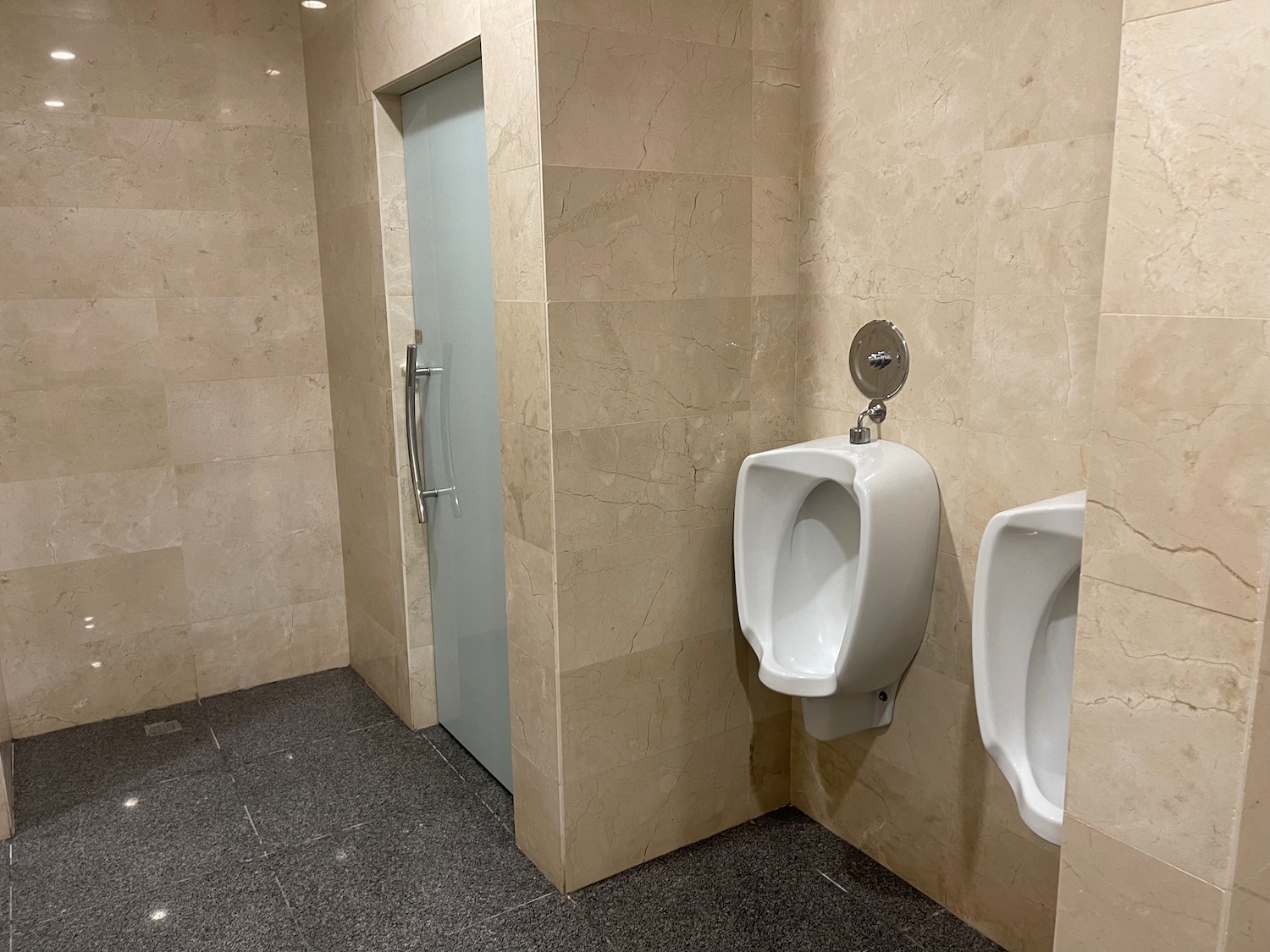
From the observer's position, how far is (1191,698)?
1.14 meters

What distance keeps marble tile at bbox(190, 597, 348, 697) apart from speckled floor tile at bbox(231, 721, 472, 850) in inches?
21.6

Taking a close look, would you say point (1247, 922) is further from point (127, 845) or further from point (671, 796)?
point (127, 845)

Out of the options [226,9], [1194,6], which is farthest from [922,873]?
[226,9]

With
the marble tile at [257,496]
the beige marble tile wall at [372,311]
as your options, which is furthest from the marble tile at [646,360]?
the marble tile at [257,496]

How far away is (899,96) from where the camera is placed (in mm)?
1922

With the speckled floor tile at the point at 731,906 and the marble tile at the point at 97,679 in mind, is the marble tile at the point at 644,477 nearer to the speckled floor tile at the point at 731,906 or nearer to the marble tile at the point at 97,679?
the speckled floor tile at the point at 731,906

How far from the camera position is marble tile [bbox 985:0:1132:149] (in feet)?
5.14

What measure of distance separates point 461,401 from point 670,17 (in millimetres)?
1100

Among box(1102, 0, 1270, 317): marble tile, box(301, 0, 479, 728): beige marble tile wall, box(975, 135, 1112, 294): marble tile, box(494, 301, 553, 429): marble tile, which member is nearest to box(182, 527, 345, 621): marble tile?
box(301, 0, 479, 728): beige marble tile wall

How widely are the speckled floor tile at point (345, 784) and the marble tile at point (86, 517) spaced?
836 millimetres

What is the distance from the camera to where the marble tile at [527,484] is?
2.02 meters

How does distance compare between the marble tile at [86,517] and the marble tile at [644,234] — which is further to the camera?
the marble tile at [86,517]

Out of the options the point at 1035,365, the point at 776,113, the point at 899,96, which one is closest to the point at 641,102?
the point at 776,113

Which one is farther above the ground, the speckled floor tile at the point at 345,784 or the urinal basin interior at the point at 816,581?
the urinal basin interior at the point at 816,581
